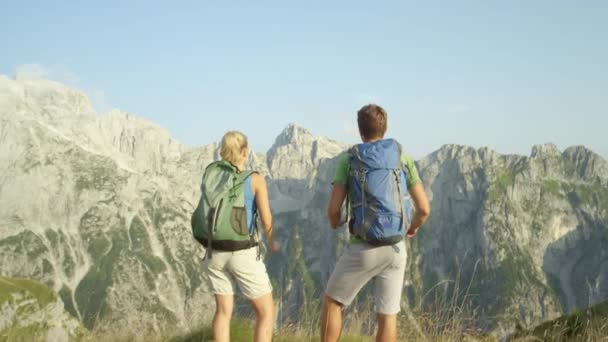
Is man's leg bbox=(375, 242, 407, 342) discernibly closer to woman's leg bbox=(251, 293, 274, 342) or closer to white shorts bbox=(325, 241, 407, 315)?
white shorts bbox=(325, 241, 407, 315)

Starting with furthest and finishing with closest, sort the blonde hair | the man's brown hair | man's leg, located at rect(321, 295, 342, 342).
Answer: the blonde hair < the man's brown hair < man's leg, located at rect(321, 295, 342, 342)

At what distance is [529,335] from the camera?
917 centimetres

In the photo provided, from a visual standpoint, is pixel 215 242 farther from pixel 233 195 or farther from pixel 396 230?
pixel 396 230

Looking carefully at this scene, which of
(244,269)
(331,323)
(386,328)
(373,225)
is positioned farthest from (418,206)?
(244,269)

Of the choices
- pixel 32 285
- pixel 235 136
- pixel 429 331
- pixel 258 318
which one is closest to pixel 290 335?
pixel 258 318

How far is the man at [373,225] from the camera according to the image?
7777 millimetres

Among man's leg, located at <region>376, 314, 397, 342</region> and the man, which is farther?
man's leg, located at <region>376, 314, 397, 342</region>

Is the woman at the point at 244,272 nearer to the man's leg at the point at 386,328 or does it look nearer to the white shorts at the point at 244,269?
the white shorts at the point at 244,269

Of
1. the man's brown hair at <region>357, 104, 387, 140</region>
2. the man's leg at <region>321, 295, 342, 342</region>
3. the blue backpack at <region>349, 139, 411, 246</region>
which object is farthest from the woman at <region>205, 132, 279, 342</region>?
the man's brown hair at <region>357, 104, 387, 140</region>

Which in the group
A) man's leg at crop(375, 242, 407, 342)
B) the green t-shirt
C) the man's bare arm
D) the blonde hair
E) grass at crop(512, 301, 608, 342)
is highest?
the blonde hair

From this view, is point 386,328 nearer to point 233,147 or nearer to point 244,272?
point 244,272

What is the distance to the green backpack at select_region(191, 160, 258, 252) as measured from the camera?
8109mm

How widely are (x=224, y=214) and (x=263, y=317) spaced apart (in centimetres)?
176

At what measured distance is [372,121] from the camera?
822 centimetres
